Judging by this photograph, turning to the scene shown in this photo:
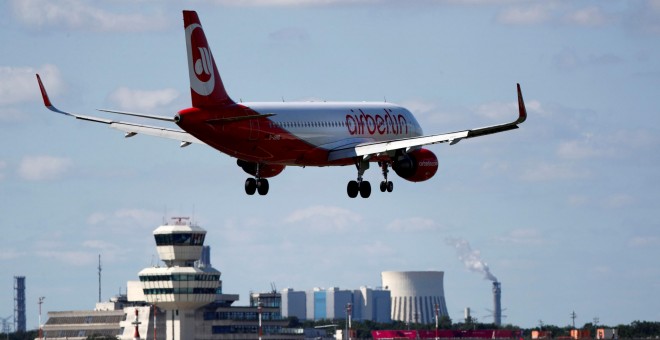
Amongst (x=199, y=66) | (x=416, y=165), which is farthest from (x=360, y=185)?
(x=199, y=66)

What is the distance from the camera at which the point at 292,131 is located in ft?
339

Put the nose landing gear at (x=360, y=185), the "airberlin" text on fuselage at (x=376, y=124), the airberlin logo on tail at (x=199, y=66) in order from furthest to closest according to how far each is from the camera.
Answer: the "airberlin" text on fuselage at (x=376, y=124) < the nose landing gear at (x=360, y=185) < the airberlin logo on tail at (x=199, y=66)

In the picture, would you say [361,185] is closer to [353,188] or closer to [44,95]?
[353,188]

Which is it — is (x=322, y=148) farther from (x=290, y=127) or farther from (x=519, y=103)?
(x=519, y=103)

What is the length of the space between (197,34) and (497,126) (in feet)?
63.4

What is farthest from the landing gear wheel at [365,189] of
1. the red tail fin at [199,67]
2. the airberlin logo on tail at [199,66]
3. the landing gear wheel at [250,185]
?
the airberlin logo on tail at [199,66]

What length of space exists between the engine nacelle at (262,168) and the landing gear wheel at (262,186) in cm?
47

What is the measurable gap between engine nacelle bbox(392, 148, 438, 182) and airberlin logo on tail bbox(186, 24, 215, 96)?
638 inches

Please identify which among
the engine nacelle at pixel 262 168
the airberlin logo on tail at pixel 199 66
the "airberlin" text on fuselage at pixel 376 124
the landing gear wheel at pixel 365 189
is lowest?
the landing gear wheel at pixel 365 189

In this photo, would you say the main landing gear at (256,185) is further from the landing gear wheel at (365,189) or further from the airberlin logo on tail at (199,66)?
the airberlin logo on tail at (199,66)

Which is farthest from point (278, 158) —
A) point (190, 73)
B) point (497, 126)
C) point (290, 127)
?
point (497, 126)

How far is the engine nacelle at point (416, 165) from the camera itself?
108 m

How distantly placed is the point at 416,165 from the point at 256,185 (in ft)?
36.5

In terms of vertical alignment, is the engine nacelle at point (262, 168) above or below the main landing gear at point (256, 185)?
above
